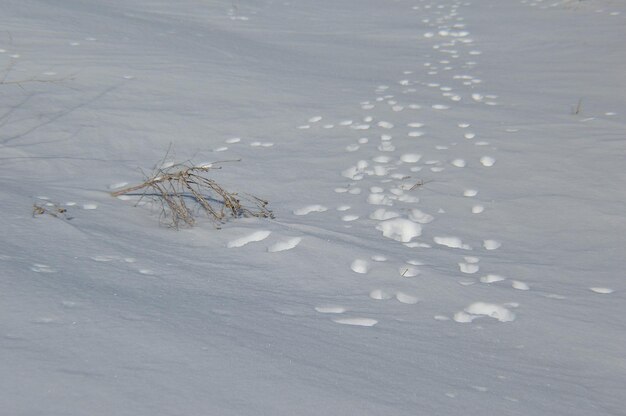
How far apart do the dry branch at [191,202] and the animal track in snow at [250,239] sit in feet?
0.48

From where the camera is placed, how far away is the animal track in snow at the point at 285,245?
290cm

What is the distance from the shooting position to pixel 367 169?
3.97m

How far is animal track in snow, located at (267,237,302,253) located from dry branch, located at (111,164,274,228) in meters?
0.24

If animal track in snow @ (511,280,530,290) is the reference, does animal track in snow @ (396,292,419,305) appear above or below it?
above

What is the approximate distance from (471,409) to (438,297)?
0.79 meters

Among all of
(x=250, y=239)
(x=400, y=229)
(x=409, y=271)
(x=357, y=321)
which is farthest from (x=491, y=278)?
(x=250, y=239)

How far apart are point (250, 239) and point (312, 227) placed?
0.28 metres

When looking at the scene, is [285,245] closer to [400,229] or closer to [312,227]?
[312,227]

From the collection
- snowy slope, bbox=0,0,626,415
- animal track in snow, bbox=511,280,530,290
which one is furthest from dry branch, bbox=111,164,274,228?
animal track in snow, bbox=511,280,530,290

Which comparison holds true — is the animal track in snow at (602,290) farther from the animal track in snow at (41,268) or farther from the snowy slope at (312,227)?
the animal track in snow at (41,268)

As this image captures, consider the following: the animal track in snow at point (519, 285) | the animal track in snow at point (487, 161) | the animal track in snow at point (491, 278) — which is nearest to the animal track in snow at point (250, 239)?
the animal track in snow at point (491, 278)

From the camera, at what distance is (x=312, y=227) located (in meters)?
3.14

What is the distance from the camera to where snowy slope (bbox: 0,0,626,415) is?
1.88 meters

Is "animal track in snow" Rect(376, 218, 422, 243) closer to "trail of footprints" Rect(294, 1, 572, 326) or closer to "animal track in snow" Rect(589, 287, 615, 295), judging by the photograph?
"trail of footprints" Rect(294, 1, 572, 326)
